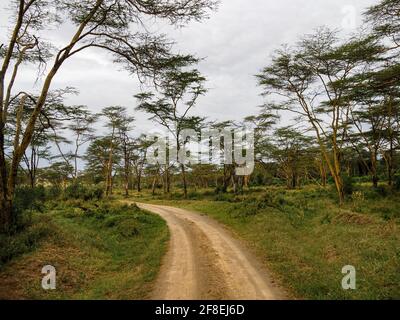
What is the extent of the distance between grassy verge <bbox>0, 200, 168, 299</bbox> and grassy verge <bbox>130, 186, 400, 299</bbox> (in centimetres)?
366

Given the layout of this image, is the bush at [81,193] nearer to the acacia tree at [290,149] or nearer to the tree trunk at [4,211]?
the tree trunk at [4,211]

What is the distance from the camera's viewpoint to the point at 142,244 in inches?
475

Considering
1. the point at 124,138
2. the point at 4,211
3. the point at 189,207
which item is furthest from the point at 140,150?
the point at 4,211

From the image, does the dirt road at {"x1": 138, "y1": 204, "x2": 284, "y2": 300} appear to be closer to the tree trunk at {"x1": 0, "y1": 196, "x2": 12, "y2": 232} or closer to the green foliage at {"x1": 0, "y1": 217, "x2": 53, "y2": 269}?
the green foliage at {"x1": 0, "y1": 217, "x2": 53, "y2": 269}

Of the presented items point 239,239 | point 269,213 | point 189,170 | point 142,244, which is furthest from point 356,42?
point 189,170

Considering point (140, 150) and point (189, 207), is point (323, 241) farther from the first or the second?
point (140, 150)

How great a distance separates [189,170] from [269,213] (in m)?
35.0

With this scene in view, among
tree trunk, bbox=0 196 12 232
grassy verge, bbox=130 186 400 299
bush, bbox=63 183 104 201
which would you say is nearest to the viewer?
grassy verge, bbox=130 186 400 299

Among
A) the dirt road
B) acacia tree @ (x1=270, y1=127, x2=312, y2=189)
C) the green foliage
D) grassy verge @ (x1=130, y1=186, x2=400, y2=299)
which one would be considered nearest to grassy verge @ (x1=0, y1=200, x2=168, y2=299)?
the green foliage

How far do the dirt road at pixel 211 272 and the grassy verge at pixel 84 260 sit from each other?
0.47 meters

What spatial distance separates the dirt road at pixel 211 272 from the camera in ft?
22.3

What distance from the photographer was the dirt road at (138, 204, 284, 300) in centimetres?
680

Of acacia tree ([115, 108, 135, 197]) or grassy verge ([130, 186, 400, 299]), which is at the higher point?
acacia tree ([115, 108, 135, 197])

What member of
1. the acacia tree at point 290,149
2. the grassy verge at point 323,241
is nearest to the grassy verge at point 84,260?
the grassy verge at point 323,241
